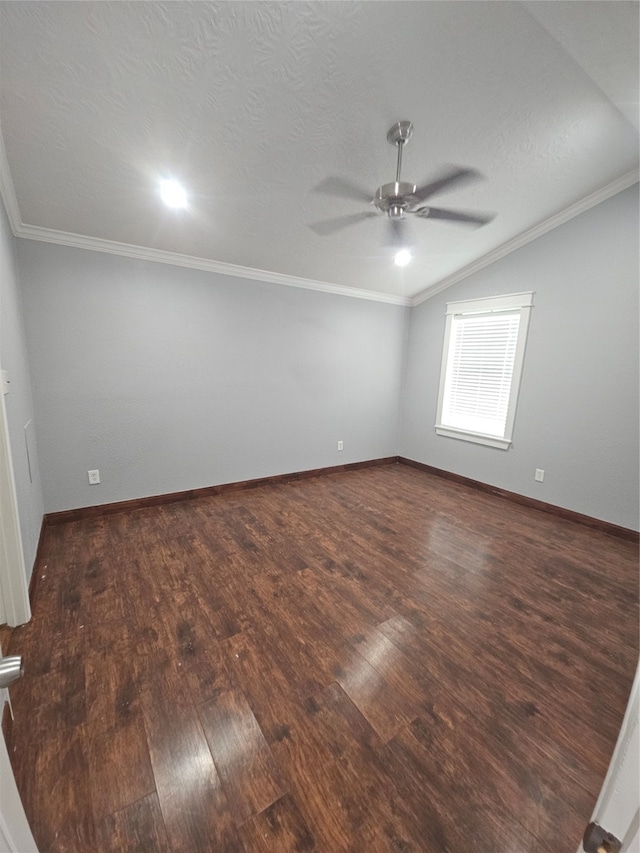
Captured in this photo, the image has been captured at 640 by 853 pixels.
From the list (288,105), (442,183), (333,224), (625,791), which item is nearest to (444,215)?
(442,183)

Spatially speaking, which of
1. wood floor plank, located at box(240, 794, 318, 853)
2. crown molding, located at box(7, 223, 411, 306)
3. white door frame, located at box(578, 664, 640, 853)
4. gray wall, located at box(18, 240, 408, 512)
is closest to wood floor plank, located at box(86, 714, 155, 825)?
wood floor plank, located at box(240, 794, 318, 853)

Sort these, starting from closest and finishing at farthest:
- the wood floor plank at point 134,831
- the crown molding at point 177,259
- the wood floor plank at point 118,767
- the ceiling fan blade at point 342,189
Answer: the wood floor plank at point 134,831 < the wood floor plank at point 118,767 < the ceiling fan blade at point 342,189 < the crown molding at point 177,259

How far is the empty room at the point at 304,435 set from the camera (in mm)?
1091

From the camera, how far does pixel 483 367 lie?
368 cm

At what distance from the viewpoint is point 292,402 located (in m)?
3.75

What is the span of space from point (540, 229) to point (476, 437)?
6.96ft

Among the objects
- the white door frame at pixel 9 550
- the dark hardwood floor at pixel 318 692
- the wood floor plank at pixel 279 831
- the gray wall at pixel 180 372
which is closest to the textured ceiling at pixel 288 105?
the gray wall at pixel 180 372

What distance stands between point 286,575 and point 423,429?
9.67 feet

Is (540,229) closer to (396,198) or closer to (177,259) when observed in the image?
(396,198)

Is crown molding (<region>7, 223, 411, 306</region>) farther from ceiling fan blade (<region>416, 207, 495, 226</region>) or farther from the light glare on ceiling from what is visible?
ceiling fan blade (<region>416, 207, 495, 226</region>)

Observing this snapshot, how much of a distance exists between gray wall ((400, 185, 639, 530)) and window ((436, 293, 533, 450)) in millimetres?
106

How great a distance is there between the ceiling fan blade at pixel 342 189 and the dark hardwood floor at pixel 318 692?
94.9 inches

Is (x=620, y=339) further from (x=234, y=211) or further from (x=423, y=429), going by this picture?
(x=234, y=211)

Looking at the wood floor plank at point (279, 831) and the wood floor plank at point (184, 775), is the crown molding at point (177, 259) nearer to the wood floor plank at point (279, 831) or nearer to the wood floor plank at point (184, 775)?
the wood floor plank at point (184, 775)
